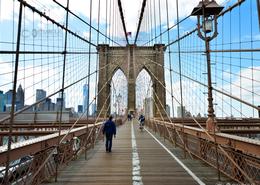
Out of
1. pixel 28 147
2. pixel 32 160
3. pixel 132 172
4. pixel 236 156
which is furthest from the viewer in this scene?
pixel 132 172

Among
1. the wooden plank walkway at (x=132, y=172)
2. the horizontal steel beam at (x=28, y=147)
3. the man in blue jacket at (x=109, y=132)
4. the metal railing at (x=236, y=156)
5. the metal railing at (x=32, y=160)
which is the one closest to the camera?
the horizontal steel beam at (x=28, y=147)

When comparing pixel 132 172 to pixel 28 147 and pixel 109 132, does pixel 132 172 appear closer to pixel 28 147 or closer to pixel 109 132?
pixel 28 147

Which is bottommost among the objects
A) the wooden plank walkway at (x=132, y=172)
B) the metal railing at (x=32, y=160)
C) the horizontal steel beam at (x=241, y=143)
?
the wooden plank walkway at (x=132, y=172)

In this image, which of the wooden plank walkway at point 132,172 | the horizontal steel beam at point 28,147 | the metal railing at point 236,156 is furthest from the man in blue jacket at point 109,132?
the horizontal steel beam at point 28,147

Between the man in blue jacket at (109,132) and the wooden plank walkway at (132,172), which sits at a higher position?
Answer: the man in blue jacket at (109,132)

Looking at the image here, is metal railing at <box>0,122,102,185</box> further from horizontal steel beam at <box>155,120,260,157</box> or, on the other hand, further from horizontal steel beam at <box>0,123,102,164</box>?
horizontal steel beam at <box>155,120,260,157</box>

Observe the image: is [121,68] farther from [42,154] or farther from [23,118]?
[42,154]

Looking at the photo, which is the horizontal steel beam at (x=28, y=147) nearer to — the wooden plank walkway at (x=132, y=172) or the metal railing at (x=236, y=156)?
the wooden plank walkway at (x=132, y=172)

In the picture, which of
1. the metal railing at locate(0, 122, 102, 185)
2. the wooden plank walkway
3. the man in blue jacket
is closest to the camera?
the metal railing at locate(0, 122, 102, 185)

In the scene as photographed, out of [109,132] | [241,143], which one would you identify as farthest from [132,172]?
[109,132]

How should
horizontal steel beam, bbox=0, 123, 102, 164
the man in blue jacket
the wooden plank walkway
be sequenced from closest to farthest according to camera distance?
horizontal steel beam, bbox=0, 123, 102, 164, the wooden plank walkway, the man in blue jacket

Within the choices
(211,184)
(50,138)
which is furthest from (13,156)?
(211,184)

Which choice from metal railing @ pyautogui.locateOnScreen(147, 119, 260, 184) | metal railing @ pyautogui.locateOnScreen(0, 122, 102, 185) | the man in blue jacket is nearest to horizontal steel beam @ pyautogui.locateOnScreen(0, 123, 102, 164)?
metal railing @ pyautogui.locateOnScreen(0, 122, 102, 185)

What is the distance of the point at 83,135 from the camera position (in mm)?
8617
